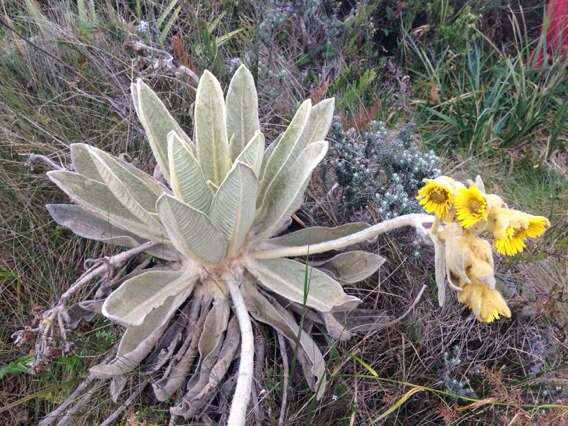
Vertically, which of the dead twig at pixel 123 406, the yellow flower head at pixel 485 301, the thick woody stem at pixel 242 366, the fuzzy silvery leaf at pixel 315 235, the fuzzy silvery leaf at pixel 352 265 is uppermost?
the yellow flower head at pixel 485 301

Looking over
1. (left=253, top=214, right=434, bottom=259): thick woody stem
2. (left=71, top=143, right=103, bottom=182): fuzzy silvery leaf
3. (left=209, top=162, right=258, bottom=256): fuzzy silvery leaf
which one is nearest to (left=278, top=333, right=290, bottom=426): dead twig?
(left=253, top=214, right=434, bottom=259): thick woody stem

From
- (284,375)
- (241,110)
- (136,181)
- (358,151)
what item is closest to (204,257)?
(136,181)

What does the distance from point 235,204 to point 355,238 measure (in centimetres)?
42

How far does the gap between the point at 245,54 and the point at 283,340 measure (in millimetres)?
1828

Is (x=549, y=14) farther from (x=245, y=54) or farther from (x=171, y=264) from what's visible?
(x=171, y=264)

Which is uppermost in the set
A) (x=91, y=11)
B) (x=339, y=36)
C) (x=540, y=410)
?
(x=91, y=11)

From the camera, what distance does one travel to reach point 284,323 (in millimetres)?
1836

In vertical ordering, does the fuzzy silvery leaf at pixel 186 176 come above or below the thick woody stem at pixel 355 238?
above

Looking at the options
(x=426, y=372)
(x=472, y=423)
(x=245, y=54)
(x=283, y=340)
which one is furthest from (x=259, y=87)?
(x=472, y=423)

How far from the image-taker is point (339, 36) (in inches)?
129

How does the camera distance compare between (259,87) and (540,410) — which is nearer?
(540,410)

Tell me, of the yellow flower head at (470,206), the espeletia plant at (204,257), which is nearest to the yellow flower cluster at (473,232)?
the yellow flower head at (470,206)

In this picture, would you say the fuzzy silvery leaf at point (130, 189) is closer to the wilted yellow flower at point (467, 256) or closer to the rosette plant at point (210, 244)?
the rosette plant at point (210, 244)

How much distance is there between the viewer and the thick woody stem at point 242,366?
1.41 meters
